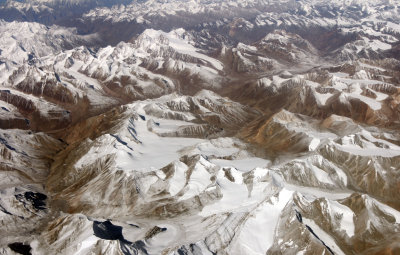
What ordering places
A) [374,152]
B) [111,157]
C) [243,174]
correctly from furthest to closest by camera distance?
1. [111,157]
2. [374,152]
3. [243,174]

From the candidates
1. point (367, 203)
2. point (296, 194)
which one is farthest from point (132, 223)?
point (367, 203)

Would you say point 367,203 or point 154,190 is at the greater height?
point 367,203

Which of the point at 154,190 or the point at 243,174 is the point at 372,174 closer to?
the point at 243,174

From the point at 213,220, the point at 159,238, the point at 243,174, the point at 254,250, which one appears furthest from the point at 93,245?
the point at 243,174

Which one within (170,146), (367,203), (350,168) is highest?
(367,203)

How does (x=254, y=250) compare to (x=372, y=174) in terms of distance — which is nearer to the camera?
(x=254, y=250)

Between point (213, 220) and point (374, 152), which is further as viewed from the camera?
point (374, 152)

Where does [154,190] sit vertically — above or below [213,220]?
below

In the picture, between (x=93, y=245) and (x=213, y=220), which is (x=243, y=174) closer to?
(x=213, y=220)

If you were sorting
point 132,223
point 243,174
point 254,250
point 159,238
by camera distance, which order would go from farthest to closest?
1. point 243,174
2. point 132,223
3. point 159,238
4. point 254,250

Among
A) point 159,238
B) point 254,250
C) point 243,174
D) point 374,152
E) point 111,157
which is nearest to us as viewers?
point 254,250
